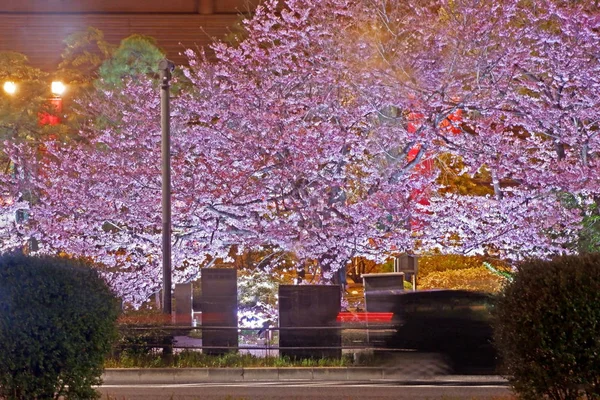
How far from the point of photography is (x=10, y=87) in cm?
2511

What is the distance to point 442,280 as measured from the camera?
913 inches

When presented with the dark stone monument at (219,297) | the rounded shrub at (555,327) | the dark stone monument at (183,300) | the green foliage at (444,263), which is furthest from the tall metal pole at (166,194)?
the green foliage at (444,263)

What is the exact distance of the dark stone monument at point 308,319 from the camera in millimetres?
14875

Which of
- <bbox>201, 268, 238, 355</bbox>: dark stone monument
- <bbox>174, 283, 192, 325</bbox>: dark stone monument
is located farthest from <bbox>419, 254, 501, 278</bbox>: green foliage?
<bbox>201, 268, 238, 355</bbox>: dark stone monument

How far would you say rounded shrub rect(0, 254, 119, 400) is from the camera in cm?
676

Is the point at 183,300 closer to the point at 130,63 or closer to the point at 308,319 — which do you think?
the point at 308,319

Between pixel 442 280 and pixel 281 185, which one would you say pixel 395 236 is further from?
pixel 442 280

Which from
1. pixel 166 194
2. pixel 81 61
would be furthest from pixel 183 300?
pixel 81 61

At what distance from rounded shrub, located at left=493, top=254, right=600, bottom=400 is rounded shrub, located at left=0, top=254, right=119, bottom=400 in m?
3.43

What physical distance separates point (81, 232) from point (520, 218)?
10.6 m

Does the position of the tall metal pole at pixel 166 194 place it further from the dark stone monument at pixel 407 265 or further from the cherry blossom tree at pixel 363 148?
the dark stone monument at pixel 407 265

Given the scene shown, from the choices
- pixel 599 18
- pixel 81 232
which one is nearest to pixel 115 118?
pixel 81 232

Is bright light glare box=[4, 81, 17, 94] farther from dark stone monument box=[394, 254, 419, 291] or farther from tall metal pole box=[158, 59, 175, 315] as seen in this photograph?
dark stone monument box=[394, 254, 419, 291]

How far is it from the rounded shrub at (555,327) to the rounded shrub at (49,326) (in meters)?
3.43
